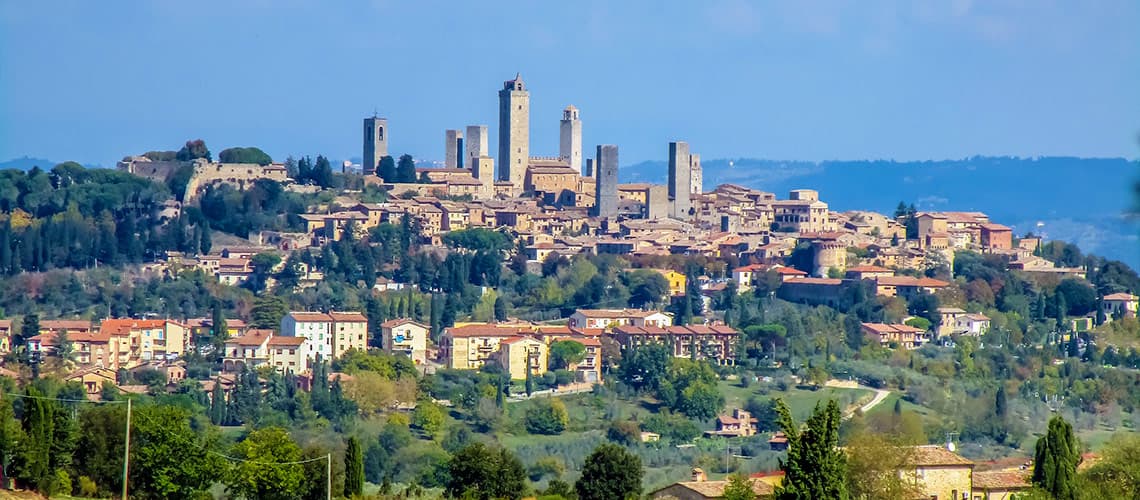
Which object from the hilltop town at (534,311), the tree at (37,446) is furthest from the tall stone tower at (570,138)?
the tree at (37,446)

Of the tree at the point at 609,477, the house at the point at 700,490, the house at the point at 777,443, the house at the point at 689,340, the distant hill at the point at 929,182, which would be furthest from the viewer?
the distant hill at the point at 929,182

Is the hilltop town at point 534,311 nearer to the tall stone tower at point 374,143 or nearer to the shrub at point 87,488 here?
the tall stone tower at point 374,143

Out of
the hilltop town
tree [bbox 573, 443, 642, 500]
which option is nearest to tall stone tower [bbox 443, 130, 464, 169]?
the hilltop town

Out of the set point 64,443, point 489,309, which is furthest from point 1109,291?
point 64,443

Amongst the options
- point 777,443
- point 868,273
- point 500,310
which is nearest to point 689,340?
point 500,310

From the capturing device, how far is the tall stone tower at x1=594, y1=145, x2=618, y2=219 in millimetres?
67875

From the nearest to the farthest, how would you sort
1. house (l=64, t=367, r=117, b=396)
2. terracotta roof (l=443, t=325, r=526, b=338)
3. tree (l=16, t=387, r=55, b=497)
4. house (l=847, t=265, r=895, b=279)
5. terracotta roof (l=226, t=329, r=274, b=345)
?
tree (l=16, t=387, r=55, b=497) < house (l=64, t=367, r=117, b=396) < terracotta roof (l=226, t=329, r=274, b=345) < terracotta roof (l=443, t=325, r=526, b=338) < house (l=847, t=265, r=895, b=279)

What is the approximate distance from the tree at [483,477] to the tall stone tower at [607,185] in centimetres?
3898

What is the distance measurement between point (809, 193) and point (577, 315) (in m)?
17.9

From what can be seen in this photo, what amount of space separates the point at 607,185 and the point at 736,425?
73.6 ft

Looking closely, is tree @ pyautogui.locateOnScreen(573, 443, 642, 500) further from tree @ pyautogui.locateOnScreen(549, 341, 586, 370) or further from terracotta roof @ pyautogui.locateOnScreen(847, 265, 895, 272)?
terracotta roof @ pyautogui.locateOnScreen(847, 265, 895, 272)

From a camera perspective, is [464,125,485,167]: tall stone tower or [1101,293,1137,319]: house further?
[464,125,485,167]: tall stone tower

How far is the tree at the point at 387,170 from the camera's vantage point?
69125 mm

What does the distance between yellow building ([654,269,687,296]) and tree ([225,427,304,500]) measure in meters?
34.4
